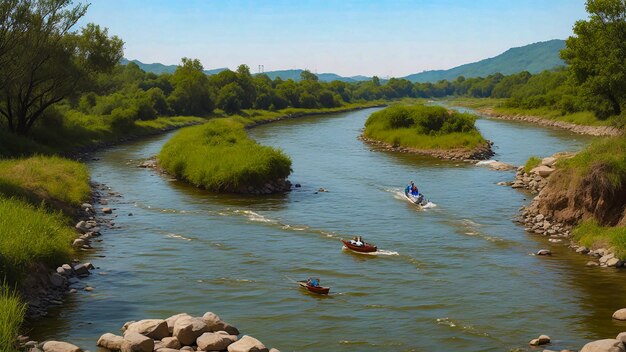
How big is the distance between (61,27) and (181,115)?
2707 inches

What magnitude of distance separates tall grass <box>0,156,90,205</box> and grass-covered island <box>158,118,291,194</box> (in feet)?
29.9

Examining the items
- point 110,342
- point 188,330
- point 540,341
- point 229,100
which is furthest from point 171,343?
point 229,100

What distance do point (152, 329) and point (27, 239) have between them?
9456mm

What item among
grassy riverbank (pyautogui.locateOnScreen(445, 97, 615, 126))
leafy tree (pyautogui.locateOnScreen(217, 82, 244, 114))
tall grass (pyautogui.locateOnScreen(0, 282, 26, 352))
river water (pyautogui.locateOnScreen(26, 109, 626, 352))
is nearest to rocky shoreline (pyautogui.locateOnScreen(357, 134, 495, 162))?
grassy riverbank (pyautogui.locateOnScreen(445, 97, 615, 126))

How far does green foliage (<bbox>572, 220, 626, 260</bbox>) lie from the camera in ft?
110

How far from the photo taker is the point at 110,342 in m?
21.4

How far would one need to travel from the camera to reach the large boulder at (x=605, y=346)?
20.8m

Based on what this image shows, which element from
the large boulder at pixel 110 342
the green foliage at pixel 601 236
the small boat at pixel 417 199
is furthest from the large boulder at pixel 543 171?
the large boulder at pixel 110 342

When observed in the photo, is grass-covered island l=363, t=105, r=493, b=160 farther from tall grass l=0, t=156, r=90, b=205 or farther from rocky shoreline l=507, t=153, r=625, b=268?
tall grass l=0, t=156, r=90, b=205

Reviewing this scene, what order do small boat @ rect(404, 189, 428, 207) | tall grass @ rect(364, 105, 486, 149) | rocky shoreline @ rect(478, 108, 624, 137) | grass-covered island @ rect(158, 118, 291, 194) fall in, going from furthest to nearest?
rocky shoreline @ rect(478, 108, 624, 137), tall grass @ rect(364, 105, 486, 149), grass-covered island @ rect(158, 118, 291, 194), small boat @ rect(404, 189, 428, 207)

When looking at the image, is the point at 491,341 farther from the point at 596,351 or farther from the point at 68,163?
the point at 68,163

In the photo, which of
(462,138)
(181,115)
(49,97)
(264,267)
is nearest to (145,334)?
(264,267)

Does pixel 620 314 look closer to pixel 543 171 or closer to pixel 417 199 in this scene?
pixel 417 199

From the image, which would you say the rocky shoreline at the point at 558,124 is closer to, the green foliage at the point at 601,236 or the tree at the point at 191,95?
the green foliage at the point at 601,236
